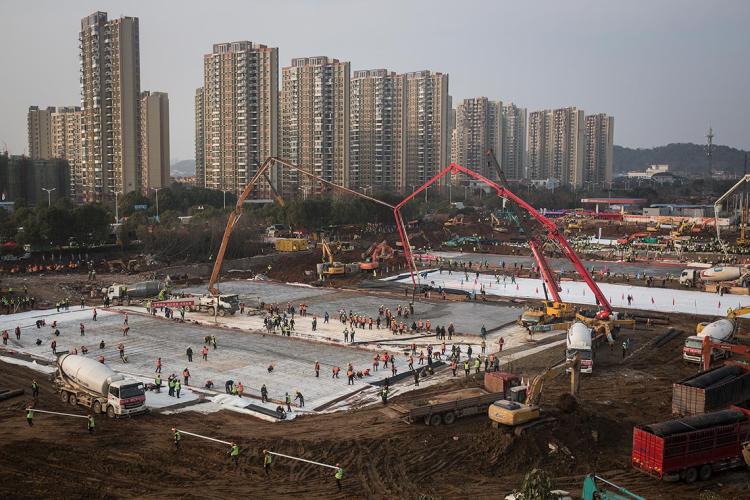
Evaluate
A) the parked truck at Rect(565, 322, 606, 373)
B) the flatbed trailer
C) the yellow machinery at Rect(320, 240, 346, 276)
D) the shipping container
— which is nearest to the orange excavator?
the yellow machinery at Rect(320, 240, 346, 276)

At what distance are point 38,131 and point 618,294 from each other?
14717cm

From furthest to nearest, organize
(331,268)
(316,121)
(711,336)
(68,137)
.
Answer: (68,137), (316,121), (331,268), (711,336)

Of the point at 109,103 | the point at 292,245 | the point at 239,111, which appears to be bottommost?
the point at 292,245

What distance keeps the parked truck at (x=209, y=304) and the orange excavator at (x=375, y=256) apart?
61.8 ft

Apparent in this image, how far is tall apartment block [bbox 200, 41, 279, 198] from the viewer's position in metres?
118

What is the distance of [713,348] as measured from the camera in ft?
107

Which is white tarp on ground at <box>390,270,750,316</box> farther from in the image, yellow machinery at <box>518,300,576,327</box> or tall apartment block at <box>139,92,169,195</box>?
tall apartment block at <box>139,92,169,195</box>

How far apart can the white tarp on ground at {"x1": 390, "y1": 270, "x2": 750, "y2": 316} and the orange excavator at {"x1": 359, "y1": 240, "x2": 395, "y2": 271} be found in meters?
3.54

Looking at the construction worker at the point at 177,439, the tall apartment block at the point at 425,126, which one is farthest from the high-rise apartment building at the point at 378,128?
the construction worker at the point at 177,439

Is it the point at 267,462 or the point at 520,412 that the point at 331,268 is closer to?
the point at 520,412

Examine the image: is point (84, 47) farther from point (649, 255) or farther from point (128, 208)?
point (649, 255)

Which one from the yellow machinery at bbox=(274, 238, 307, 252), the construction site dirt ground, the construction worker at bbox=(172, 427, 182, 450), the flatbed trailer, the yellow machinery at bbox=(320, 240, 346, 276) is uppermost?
the yellow machinery at bbox=(274, 238, 307, 252)

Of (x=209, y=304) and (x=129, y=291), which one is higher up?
(x=129, y=291)

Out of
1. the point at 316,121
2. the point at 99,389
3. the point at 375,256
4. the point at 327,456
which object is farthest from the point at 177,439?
the point at 316,121
